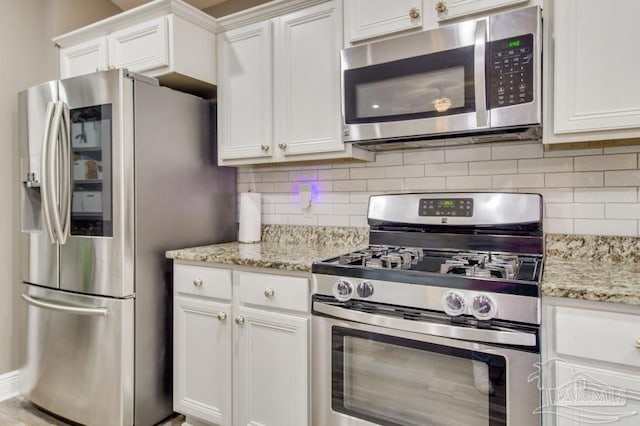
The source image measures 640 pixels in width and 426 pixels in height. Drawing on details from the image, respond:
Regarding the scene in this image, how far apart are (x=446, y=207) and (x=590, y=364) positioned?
2.77 feet

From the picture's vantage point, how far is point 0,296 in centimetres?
245

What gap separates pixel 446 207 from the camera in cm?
182

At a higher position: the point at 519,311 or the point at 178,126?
the point at 178,126

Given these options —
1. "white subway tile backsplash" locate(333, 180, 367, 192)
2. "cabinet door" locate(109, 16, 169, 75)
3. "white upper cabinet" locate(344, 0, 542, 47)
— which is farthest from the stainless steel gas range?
"cabinet door" locate(109, 16, 169, 75)

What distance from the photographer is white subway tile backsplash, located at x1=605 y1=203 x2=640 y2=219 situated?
1.57 meters

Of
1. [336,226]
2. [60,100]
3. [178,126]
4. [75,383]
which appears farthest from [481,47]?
[75,383]

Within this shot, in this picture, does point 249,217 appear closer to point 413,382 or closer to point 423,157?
point 423,157

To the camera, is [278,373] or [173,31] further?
[173,31]

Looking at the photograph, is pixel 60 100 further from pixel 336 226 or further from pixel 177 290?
pixel 336 226

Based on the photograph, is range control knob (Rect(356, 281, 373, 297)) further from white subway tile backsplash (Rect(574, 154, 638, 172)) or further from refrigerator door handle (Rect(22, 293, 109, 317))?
refrigerator door handle (Rect(22, 293, 109, 317))

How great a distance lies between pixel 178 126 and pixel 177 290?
870mm

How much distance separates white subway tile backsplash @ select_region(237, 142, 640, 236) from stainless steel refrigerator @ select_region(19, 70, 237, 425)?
58 centimetres

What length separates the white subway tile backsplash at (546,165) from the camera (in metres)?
1.69

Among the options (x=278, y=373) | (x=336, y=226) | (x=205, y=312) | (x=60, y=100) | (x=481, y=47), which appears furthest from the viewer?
(x=336, y=226)
